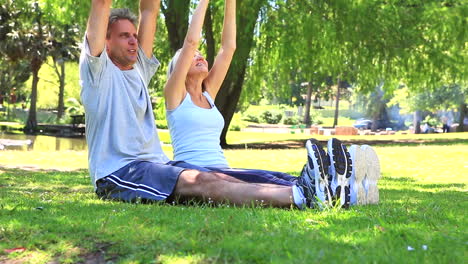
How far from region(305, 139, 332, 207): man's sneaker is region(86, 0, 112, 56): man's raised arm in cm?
170

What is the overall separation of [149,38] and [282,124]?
63.4m

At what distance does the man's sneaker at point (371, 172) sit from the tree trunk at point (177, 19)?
14.8m

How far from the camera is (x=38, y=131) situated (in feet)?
125

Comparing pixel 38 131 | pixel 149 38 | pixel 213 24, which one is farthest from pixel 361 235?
pixel 38 131

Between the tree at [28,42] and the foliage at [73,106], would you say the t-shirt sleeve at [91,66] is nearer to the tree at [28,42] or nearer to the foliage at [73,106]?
the tree at [28,42]

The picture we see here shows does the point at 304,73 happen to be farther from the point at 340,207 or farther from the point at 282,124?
the point at 282,124

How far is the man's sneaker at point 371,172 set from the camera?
4785 mm

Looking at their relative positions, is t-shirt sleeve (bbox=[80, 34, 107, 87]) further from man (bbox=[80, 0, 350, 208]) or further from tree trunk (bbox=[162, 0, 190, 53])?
tree trunk (bbox=[162, 0, 190, 53])

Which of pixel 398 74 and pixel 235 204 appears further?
pixel 398 74

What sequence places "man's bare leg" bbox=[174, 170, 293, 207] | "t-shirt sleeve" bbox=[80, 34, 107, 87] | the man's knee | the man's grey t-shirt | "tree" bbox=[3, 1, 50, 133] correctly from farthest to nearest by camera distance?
"tree" bbox=[3, 1, 50, 133] < the man's grey t-shirt < "t-shirt sleeve" bbox=[80, 34, 107, 87] < the man's knee < "man's bare leg" bbox=[174, 170, 293, 207]

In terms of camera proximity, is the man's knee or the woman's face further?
the woman's face

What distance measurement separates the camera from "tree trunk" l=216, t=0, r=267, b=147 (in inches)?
726

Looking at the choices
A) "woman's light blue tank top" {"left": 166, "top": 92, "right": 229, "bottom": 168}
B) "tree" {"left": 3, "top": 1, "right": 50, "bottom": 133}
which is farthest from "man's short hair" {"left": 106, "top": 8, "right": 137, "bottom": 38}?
"tree" {"left": 3, "top": 1, "right": 50, "bottom": 133}

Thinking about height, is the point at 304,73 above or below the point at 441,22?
below
